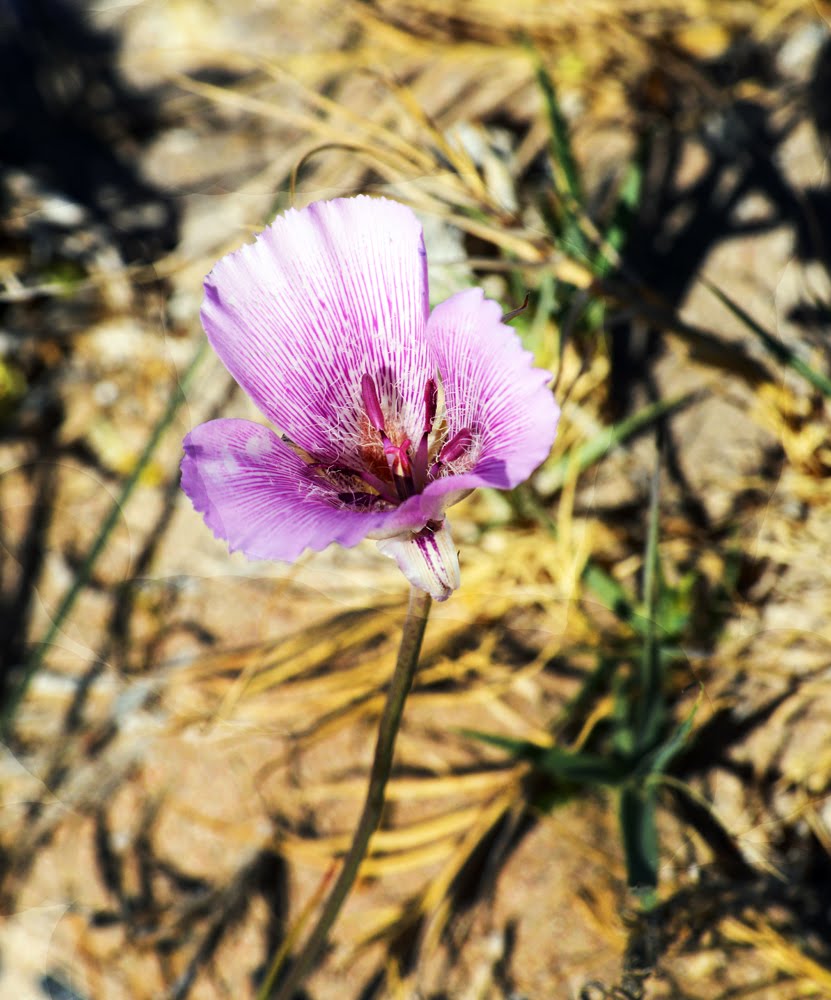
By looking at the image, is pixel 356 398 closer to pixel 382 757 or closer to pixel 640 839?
pixel 382 757

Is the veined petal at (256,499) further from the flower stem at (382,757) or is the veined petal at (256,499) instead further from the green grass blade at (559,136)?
the green grass blade at (559,136)

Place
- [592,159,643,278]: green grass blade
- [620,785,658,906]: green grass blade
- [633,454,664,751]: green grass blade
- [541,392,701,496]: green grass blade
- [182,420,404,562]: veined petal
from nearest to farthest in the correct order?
[182,420,404,562]: veined petal, [620,785,658,906]: green grass blade, [633,454,664,751]: green grass blade, [592,159,643,278]: green grass blade, [541,392,701,496]: green grass blade

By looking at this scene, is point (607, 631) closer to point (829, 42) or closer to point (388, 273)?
point (388, 273)

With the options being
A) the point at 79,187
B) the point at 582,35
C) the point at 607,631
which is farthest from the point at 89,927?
the point at 582,35

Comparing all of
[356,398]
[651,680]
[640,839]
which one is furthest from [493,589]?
[356,398]

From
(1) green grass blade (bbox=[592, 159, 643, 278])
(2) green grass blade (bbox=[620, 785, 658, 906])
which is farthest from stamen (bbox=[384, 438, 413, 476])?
(1) green grass blade (bbox=[592, 159, 643, 278])

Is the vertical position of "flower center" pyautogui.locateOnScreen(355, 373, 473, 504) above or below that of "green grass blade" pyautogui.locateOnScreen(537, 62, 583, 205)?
below

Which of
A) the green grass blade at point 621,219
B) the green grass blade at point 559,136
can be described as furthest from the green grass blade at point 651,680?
the green grass blade at point 559,136

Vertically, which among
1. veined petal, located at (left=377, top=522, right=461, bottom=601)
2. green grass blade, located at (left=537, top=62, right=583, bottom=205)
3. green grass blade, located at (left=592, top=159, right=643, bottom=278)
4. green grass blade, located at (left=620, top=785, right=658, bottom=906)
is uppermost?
green grass blade, located at (left=537, top=62, right=583, bottom=205)

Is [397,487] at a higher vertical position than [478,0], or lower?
lower

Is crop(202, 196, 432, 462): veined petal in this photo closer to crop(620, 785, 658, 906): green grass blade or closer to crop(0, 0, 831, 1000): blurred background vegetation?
crop(0, 0, 831, 1000): blurred background vegetation
